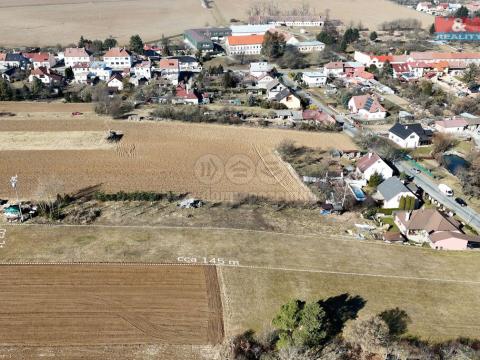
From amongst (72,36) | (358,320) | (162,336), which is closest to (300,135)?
(358,320)

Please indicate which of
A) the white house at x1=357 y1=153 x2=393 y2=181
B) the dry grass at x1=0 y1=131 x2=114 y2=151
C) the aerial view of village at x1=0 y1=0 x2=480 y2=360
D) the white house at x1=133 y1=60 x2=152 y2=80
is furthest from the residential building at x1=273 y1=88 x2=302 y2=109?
the dry grass at x1=0 y1=131 x2=114 y2=151

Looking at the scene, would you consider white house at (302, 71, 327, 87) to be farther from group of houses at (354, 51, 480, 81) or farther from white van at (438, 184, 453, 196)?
white van at (438, 184, 453, 196)

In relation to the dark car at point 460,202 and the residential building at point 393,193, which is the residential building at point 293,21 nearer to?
the residential building at point 393,193

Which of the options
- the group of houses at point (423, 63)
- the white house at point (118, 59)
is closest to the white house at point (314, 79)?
the group of houses at point (423, 63)

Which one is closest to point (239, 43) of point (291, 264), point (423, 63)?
point (423, 63)

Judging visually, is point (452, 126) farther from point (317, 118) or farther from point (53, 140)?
point (53, 140)

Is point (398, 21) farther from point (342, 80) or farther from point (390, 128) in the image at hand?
point (390, 128)
